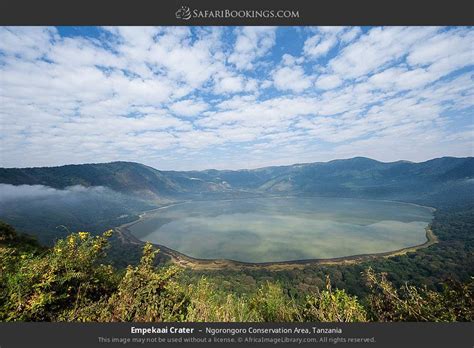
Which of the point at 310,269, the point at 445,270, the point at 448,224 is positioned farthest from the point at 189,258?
the point at 448,224

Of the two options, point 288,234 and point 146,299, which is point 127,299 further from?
point 288,234

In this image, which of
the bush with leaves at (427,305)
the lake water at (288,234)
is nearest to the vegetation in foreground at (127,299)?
the bush with leaves at (427,305)

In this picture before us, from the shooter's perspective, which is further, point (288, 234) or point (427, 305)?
point (288, 234)

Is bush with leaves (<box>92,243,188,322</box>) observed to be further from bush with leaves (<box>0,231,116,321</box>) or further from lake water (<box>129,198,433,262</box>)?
lake water (<box>129,198,433,262</box>)

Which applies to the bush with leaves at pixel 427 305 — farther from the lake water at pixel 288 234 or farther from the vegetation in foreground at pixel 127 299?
the lake water at pixel 288 234

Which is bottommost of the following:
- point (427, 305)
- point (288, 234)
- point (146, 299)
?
point (288, 234)

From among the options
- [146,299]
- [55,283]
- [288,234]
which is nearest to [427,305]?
[146,299]

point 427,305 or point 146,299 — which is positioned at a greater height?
point 146,299
